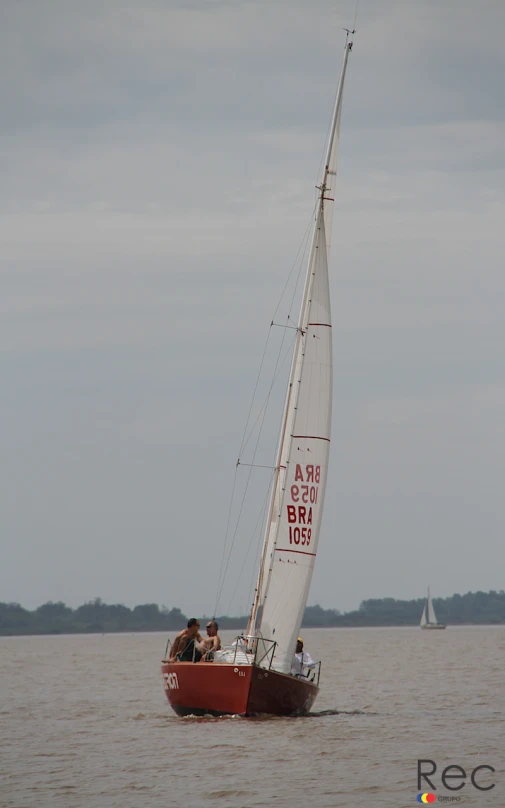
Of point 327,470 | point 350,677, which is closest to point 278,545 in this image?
point 327,470

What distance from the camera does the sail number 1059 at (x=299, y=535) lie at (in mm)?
25516

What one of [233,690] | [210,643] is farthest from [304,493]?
[233,690]

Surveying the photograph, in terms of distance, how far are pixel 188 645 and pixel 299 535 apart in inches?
128

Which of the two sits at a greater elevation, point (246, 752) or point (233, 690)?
point (233, 690)

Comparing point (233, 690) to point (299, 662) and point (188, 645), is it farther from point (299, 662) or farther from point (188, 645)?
point (299, 662)

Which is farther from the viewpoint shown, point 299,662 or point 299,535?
point 299,662

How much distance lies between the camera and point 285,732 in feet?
76.1

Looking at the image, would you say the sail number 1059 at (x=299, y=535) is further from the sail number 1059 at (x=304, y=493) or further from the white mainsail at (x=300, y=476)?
the sail number 1059 at (x=304, y=493)

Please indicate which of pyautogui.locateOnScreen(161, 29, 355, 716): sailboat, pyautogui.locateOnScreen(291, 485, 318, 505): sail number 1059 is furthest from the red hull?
pyautogui.locateOnScreen(291, 485, 318, 505): sail number 1059

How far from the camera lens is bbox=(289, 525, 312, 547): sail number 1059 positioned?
25.5 m

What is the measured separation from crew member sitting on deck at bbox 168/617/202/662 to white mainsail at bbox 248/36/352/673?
46.9 inches

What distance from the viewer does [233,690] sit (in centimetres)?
2386

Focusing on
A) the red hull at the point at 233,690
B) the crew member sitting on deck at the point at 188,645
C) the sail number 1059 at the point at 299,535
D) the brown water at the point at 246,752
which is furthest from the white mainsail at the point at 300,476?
the brown water at the point at 246,752

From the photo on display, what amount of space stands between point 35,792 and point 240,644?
7913 mm
